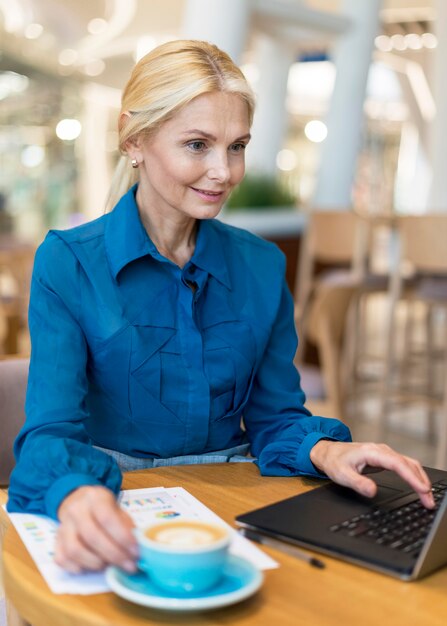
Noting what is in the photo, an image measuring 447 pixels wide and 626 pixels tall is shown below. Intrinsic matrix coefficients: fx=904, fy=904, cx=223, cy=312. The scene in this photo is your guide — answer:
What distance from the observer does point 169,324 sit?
1.30 m

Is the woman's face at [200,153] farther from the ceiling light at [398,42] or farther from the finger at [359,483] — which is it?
the ceiling light at [398,42]

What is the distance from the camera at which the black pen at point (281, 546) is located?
914mm

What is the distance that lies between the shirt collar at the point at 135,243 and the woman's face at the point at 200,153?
0.06 m

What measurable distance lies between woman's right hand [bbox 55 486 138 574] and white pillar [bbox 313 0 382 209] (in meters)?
4.96

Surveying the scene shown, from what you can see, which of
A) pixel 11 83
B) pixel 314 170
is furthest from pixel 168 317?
pixel 11 83

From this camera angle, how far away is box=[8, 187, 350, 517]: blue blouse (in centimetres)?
120

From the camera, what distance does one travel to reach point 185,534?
805 millimetres

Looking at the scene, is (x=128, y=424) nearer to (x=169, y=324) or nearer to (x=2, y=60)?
(x=169, y=324)

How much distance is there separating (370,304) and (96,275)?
8.16 m

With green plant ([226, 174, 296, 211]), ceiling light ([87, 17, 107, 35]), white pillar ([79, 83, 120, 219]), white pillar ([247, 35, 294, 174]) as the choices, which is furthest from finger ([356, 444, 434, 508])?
white pillar ([79, 83, 120, 219])

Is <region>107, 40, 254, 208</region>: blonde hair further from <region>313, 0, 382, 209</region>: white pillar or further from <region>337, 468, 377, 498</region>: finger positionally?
<region>313, 0, 382, 209</region>: white pillar

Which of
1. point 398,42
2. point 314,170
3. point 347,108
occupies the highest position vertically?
point 398,42

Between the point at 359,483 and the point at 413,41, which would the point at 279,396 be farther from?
the point at 413,41

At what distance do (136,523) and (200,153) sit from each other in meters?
0.54
